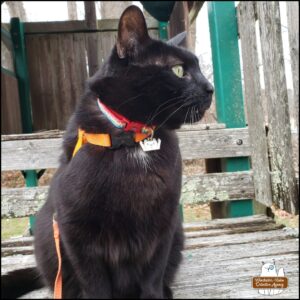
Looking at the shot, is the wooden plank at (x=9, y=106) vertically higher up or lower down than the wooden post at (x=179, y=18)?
lower down

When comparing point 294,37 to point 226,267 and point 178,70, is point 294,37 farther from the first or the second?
point 226,267

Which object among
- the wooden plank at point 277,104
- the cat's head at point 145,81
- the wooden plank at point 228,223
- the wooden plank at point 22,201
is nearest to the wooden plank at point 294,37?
the cat's head at point 145,81

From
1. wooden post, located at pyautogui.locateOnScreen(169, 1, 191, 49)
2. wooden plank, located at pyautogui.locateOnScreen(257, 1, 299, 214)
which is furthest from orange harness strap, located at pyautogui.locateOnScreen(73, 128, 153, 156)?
wooden post, located at pyautogui.locateOnScreen(169, 1, 191, 49)

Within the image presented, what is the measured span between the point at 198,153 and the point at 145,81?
1235 millimetres

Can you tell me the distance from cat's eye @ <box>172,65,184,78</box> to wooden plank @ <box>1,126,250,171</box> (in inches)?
44.3

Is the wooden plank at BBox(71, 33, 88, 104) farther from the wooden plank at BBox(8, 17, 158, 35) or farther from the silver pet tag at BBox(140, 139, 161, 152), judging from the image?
the silver pet tag at BBox(140, 139, 161, 152)

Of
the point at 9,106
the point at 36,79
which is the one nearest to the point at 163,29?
the point at 36,79

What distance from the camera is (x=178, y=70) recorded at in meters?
1.27

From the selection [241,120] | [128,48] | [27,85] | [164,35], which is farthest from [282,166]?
[27,85]

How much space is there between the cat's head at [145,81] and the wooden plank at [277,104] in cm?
54

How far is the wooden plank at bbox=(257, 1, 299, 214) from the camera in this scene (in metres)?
1.67

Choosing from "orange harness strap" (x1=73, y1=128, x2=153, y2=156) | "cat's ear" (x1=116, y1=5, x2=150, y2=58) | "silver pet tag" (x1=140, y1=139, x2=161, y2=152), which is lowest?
"silver pet tag" (x1=140, y1=139, x2=161, y2=152)

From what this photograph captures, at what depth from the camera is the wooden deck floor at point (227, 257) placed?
1.33m

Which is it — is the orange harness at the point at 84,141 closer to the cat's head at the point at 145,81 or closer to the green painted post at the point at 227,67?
the cat's head at the point at 145,81
